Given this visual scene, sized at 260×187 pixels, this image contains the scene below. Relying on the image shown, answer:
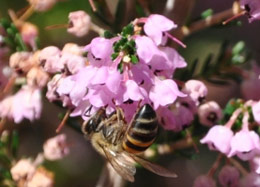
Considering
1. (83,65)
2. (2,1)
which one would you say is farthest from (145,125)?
(2,1)

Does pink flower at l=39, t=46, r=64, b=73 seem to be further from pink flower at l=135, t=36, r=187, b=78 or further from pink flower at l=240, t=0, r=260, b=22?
pink flower at l=240, t=0, r=260, b=22

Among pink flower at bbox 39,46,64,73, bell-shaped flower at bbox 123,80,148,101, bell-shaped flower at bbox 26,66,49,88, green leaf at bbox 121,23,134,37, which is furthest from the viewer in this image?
bell-shaped flower at bbox 26,66,49,88

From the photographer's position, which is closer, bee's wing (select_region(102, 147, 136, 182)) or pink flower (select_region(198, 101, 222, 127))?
bee's wing (select_region(102, 147, 136, 182))

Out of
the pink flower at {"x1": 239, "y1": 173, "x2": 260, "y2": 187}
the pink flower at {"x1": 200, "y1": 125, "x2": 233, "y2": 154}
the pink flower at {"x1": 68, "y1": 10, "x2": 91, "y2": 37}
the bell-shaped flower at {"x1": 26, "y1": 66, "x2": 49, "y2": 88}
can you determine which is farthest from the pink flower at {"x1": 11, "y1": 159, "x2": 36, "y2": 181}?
the pink flower at {"x1": 239, "y1": 173, "x2": 260, "y2": 187}

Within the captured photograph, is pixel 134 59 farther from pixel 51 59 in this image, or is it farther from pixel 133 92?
pixel 51 59

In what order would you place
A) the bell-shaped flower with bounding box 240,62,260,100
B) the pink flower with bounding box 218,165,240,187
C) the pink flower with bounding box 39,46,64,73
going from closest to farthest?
the pink flower with bounding box 39,46,64,73 → the pink flower with bounding box 218,165,240,187 → the bell-shaped flower with bounding box 240,62,260,100

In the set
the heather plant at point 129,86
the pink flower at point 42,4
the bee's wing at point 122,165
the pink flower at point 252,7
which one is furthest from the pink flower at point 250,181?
the pink flower at point 42,4

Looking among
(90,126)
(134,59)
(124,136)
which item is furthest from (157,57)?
(90,126)
